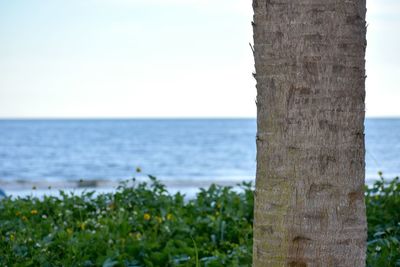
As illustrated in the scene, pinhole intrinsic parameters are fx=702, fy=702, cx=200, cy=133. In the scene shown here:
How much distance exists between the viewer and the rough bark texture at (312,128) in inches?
91.8

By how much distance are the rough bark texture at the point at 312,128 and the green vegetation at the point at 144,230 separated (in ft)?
4.99

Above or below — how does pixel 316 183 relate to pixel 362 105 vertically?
below

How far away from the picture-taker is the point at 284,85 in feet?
7.75

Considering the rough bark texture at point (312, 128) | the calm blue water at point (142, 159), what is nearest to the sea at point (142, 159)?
the calm blue water at point (142, 159)

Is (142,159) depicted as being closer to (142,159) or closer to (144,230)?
(142,159)

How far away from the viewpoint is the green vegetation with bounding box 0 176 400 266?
428 centimetres

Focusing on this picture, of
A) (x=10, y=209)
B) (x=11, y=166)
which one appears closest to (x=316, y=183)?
(x=10, y=209)

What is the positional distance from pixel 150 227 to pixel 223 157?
119ft

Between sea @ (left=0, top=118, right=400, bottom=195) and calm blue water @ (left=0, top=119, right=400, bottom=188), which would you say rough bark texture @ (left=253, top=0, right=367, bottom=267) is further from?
calm blue water @ (left=0, top=119, right=400, bottom=188)

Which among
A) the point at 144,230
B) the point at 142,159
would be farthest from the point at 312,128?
the point at 142,159

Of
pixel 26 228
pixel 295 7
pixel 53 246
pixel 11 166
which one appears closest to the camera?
pixel 295 7

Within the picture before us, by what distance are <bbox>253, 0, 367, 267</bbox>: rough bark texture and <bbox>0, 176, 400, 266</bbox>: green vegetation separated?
4.99ft

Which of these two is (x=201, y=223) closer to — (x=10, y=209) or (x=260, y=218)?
(x=10, y=209)

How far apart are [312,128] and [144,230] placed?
10.1 feet
